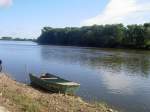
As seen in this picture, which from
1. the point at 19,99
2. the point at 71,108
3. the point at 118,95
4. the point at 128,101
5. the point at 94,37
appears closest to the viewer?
the point at 19,99

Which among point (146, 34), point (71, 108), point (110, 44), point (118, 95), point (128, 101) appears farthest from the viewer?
point (110, 44)

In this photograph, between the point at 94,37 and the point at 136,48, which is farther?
the point at 94,37

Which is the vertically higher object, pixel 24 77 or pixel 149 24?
pixel 149 24

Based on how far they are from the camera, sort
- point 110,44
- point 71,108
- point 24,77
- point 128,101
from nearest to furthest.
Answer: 1. point 71,108
2. point 128,101
3. point 24,77
4. point 110,44

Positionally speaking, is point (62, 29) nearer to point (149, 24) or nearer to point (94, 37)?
point (94, 37)

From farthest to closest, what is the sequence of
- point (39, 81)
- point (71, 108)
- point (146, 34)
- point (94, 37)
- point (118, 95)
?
point (94, 37), point (146, 34), point (39, 81), point (118, 95), point (71, 108)

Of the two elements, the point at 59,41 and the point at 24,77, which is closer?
the point at 24,77

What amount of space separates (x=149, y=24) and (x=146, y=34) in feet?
21.6

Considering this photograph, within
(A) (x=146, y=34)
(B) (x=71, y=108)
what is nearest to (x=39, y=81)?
(B) (x=71, y=108)

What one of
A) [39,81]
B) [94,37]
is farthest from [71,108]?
[94,37]

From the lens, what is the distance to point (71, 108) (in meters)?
17.8

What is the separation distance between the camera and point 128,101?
26.2 metres

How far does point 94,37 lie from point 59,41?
42419 mm

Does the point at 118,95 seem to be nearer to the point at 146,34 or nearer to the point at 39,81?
the point at 39,81
